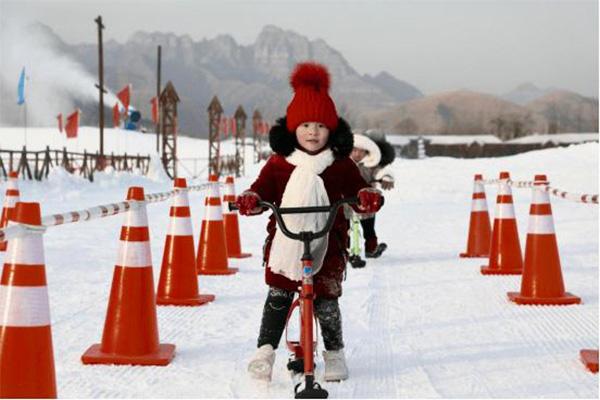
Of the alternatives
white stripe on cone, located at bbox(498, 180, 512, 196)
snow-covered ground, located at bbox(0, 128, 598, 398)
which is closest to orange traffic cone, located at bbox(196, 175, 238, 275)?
snow-covered ground, located at bbox(0, 128, 598, 398)

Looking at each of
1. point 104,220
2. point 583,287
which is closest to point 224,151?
point 104,220

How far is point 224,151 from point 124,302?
96.8 meters

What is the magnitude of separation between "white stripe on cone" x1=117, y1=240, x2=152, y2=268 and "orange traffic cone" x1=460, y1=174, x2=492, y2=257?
18.7 ft

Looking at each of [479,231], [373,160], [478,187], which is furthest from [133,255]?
[478,187]

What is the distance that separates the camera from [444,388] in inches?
158

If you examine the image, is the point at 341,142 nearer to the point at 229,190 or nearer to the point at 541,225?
A: the point at 541,225

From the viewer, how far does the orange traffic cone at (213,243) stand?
803 centimetres

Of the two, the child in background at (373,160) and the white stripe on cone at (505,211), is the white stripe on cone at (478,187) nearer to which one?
the child in background at (373,160)

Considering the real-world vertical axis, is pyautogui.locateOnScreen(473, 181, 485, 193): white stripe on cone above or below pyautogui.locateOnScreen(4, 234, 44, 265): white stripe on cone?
above

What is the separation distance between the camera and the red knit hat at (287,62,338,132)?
4.17 m

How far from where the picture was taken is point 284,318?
167 inches

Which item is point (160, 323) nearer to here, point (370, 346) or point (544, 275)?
point (370, 346)

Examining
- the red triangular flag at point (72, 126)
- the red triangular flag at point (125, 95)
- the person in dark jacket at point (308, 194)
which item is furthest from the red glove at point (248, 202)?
the red triangular flag at point (125, 95)

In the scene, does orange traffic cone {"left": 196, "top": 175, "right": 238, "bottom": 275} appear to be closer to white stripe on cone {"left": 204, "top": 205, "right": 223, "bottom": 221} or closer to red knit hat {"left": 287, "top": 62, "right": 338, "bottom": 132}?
white stripe on cone {"left": 204, "top": 205, "right": 223, "bottom": 221}
